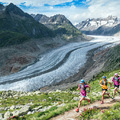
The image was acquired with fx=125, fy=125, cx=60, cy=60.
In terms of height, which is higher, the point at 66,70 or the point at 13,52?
the point at 13,52

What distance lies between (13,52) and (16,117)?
86.6 metres

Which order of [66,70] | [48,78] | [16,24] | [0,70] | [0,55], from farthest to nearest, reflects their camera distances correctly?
[16,24], [0,55], [0,70], [66,70], [48,78]

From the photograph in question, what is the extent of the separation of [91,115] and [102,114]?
0.97m

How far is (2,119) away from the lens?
41.9 ft

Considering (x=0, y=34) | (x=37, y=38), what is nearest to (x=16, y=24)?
(x=37, y=38)

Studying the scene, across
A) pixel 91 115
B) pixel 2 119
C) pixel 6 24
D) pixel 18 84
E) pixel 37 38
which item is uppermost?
pixel 6 24

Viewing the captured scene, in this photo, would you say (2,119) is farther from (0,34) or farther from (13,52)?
(0,34)

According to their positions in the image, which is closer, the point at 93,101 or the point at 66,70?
the point at 93,101

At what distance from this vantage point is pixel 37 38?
161625mm

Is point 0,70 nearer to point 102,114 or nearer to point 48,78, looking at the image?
point 48,78

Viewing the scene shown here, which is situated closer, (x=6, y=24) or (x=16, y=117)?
(x=16, y=117)

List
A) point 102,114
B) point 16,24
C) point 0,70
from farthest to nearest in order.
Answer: point 16,24, point 0,70, point 102,114

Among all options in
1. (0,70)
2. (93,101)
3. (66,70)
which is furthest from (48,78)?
(93,101)

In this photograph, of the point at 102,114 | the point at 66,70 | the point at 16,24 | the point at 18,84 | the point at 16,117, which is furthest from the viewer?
the point at 16,24
